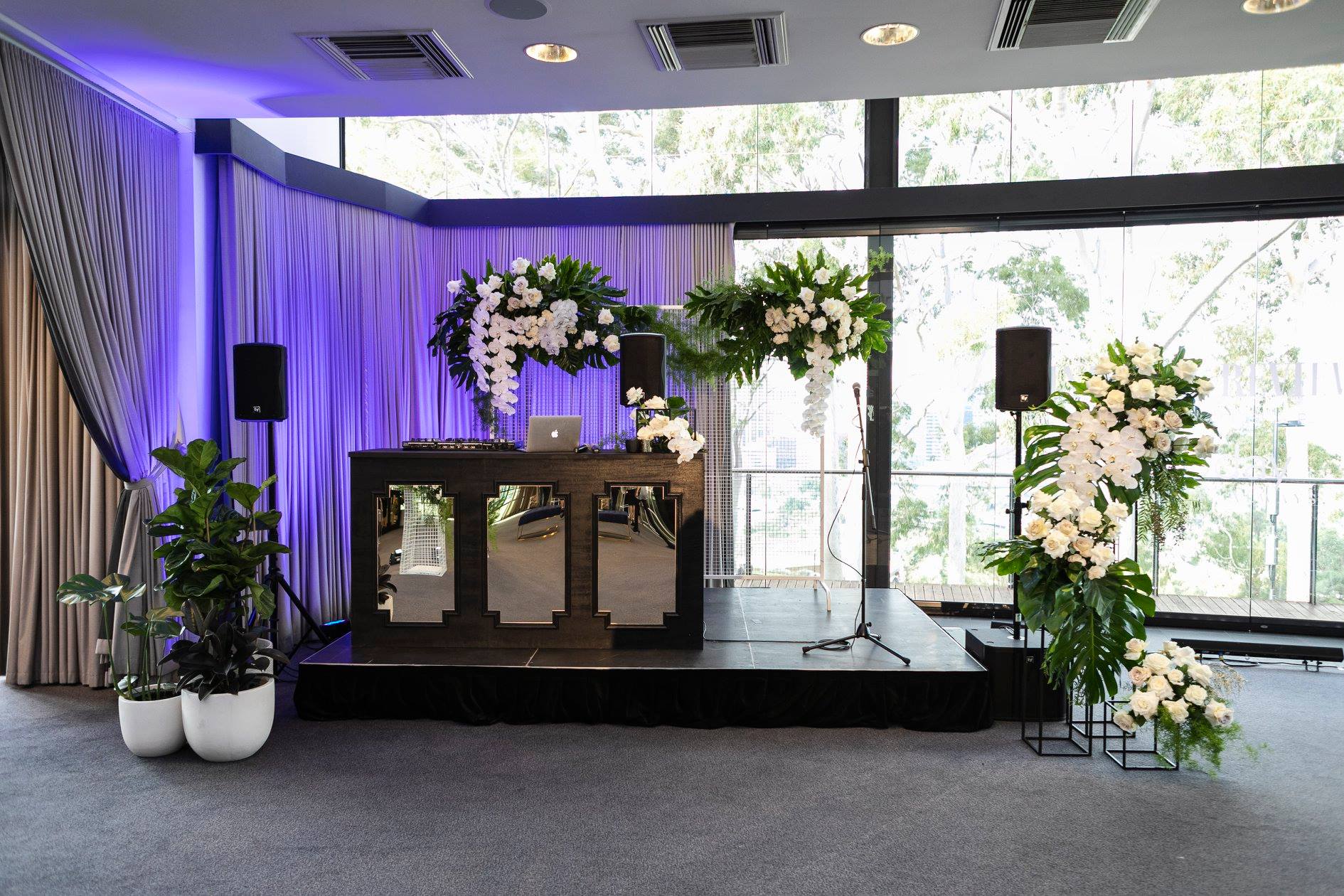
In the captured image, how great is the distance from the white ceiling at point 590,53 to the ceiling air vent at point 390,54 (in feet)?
0.26

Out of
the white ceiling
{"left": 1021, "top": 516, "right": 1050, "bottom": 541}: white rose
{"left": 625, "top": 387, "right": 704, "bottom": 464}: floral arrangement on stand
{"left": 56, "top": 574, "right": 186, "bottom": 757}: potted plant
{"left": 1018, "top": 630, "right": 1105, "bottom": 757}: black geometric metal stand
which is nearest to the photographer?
the white ceiling

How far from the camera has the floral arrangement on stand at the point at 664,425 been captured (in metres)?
4.49

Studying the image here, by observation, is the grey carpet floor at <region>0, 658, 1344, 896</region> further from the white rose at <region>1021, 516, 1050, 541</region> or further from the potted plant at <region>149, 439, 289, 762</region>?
the white rose at <region>1021, 516, 1050, 541</region>

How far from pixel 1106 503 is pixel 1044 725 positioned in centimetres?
123

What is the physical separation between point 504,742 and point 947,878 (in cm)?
210

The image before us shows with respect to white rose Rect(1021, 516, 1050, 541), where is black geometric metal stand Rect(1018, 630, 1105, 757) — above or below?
below

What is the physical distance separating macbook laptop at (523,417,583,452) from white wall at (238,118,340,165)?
3.05 m

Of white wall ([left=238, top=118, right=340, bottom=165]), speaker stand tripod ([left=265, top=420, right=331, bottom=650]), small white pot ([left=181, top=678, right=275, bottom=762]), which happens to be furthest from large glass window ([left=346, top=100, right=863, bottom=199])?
small white pot ([left=181, top=678, right=275, bottom=762])

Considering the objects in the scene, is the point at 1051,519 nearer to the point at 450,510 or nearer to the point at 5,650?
the point at 450,510

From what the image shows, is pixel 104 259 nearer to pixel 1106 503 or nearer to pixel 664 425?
pixel 664 425

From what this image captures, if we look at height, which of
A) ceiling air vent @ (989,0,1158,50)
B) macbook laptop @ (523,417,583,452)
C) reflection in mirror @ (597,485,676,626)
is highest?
ceiling air vent @ (989,0,1158,50)

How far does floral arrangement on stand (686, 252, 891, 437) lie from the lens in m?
4.69

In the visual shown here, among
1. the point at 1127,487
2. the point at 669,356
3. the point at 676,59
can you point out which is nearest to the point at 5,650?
the point at 669,356

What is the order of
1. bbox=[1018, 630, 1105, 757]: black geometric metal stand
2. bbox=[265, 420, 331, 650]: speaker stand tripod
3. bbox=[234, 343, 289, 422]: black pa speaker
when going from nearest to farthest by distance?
bbox=[1018, 630, 1105, 757]: black geometric metal stand → bbox=[234, 343, 289, 422]: black pa speaker → bbox=[265, 420, 331, 650]: speaker stand tripod
